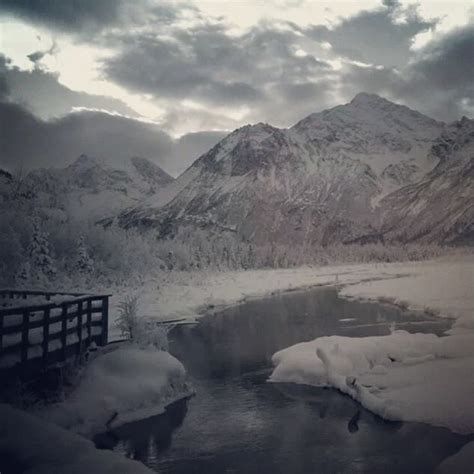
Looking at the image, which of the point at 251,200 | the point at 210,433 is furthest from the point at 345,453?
the point at 251,200

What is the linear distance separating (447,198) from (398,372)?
383 cm


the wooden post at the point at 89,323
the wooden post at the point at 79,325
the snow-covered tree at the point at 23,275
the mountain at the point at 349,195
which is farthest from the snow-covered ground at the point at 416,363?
the snow-covered tree at the point at 23,275

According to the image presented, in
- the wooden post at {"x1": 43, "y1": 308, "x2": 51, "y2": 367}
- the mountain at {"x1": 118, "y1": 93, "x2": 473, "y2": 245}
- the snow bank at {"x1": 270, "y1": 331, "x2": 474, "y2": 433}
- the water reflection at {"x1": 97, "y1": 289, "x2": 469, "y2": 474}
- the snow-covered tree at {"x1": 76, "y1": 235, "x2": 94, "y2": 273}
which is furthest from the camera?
the mountain at {"x1": 118, "y1": 93, "x2": 473, "y2": 245}

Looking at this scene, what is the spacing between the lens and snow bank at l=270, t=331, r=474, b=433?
23.6ft

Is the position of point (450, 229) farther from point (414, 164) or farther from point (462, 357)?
point (414, 164)

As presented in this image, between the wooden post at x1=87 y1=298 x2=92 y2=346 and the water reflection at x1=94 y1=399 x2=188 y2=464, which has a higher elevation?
the wooden post at x1=87 y1=298 x2=92 y2=346

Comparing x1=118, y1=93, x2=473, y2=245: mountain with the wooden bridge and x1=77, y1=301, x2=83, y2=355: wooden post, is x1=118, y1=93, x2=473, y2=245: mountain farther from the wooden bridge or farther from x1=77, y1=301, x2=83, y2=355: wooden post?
x1=77, y1=301, x2=83, y2=355: wooden post

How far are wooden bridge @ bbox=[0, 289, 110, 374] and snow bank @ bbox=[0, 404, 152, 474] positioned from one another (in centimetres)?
90

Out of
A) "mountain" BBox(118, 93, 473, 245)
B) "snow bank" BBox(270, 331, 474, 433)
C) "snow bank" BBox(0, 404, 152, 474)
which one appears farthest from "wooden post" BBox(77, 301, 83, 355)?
"mountain" BBox(118, 93, 473, 245)

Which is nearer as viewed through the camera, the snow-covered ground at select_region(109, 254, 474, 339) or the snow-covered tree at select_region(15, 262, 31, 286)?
the snow-covered tree at select_region(15, 262, 31, 286)

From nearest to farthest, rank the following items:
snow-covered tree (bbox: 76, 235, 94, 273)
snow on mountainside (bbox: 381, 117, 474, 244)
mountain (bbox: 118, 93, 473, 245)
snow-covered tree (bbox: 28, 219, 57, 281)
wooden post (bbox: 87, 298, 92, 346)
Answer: snow-covered tree (bbox: 28, 219, 57, 281)
wooden post (bbox: 87, 298, 92, 346)
snow-covered tree (bbox: 76, 235, 94, 273)
snow on mountainside (bbox: 381, 117, 474, 244)
mountain (bbox: 118, 93, 473, 245)

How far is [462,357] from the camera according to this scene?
796 centimetres

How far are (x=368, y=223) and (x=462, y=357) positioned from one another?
21.5 feet

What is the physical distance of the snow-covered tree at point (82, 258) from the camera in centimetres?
894
